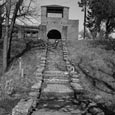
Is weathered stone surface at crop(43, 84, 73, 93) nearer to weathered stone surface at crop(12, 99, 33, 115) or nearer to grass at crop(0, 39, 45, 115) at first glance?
grass at crop(0, 39, 45, 115)

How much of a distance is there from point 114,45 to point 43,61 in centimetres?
827

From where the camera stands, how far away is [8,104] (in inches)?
263

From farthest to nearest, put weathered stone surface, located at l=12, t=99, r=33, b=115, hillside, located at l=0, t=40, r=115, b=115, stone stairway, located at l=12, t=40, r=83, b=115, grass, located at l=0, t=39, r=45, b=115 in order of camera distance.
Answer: hillside, located at l=0, t=40, r=115, b=115 < grass, located at l=0, t=39, r=45, b=115 < stone stairway, located at l=12, t=40, r=83, b=115 < weathered stone surface, located at l=12, t=99, r=33, b=115

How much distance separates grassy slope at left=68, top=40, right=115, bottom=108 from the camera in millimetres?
8430

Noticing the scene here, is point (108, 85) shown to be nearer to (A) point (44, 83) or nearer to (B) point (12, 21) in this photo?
(A) point (44, 83)

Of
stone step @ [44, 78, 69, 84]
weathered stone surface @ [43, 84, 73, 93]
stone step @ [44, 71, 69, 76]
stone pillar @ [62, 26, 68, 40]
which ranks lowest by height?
weathered stone surface @ [43, 84, 73, 93]

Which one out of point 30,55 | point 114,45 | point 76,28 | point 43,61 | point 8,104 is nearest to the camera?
point 8,104

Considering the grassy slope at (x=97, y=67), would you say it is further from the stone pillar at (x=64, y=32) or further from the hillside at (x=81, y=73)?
the stone pillar at (x=64, y=32)

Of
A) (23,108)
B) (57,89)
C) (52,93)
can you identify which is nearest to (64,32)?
(57,89)

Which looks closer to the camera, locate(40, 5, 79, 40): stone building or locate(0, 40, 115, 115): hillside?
locate(0, 40, 115, 115): hillside

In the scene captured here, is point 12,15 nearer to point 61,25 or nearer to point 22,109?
point 22,109

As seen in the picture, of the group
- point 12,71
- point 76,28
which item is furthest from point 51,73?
point 76,28

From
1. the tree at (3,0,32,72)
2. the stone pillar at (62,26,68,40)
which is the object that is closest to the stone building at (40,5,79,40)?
the stone pillar at (62,26,68,40)

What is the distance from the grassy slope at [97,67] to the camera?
8.43 metres
